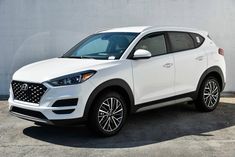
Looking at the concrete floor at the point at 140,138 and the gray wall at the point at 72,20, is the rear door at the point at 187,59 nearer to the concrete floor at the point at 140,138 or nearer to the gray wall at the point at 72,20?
the concrete floor at the point at 140,138

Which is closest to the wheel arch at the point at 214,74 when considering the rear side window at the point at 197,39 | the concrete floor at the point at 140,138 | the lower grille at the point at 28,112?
the rear side window at the point at 197,39

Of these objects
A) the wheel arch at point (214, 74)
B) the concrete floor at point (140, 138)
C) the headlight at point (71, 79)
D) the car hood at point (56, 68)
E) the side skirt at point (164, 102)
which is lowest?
the concrete floor at point (140, 138)

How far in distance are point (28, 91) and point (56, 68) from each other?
1.79 ft

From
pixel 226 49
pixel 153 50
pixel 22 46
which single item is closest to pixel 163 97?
pixel 153 50

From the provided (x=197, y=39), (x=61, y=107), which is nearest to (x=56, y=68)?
(x=61, y=107)

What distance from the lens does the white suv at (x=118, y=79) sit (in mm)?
4961

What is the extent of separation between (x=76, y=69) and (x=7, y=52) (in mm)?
4300

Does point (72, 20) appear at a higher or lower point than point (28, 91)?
higher

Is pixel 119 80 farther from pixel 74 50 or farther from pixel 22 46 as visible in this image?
pixel 22 46

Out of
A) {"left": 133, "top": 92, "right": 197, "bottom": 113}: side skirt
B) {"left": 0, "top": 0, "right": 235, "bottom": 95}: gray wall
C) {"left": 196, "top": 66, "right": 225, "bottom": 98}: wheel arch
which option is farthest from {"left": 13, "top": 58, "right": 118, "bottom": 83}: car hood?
{"left": 0, "top": 0, "right": 235, "bottom": 95}: gray wall

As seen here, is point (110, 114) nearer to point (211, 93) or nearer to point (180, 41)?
point (180, 41)

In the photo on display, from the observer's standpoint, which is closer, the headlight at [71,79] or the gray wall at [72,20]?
the headlight at [71,79]

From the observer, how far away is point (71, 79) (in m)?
4.97

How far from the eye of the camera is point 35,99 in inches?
199
